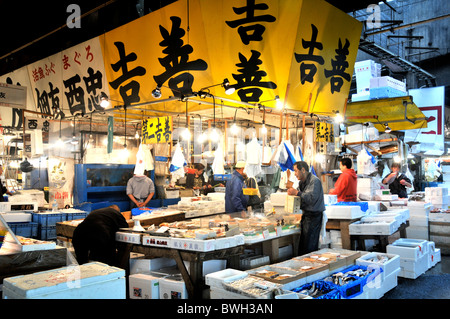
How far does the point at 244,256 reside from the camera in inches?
237

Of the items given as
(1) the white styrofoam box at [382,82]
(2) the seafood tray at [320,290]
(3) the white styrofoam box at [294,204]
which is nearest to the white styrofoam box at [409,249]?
(3) the white styrofoam box at [294,204]

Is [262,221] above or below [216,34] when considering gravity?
below

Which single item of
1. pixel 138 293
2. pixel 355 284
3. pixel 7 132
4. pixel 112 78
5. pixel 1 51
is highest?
pixel 1 51

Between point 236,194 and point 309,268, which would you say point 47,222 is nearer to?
point 236,194

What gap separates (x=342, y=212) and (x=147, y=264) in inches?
163

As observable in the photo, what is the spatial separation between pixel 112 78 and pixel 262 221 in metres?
4.60

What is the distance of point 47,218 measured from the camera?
8172mm

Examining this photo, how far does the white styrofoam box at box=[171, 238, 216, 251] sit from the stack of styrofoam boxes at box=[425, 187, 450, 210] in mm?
8858

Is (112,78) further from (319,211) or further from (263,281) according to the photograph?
(263,281)
